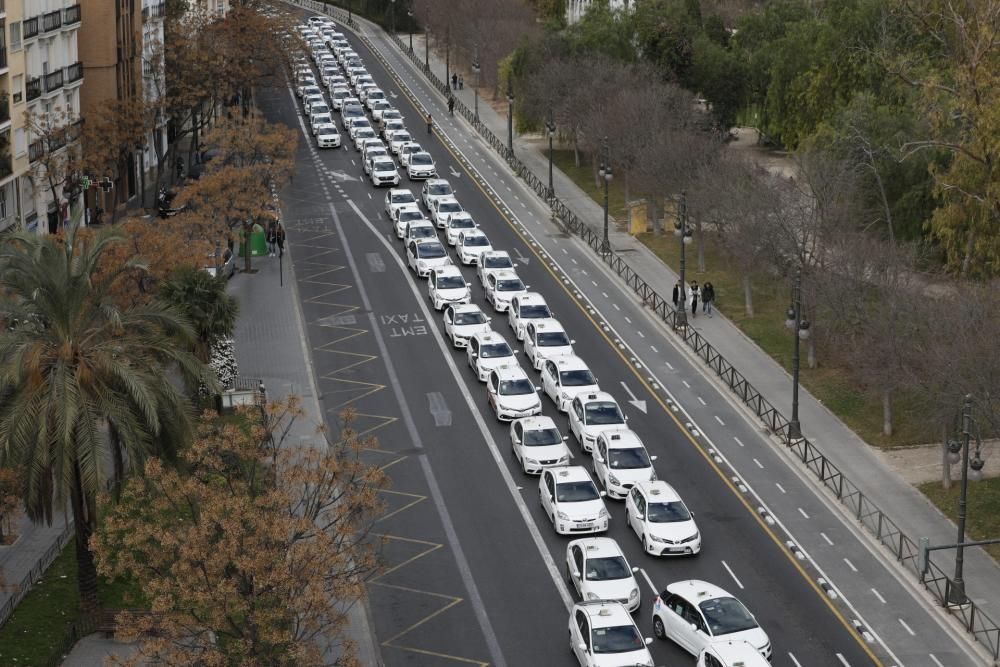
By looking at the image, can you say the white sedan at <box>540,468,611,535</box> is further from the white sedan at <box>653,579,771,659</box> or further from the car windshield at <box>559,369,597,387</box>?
the car windshield at <box>559,369,597,387</box>

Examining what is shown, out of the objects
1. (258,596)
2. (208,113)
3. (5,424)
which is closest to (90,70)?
(208,113)

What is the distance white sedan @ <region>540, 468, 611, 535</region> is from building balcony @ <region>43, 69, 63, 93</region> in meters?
40.3

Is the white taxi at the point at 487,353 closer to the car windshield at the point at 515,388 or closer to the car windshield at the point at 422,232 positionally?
the car windshield at the point at 515,388

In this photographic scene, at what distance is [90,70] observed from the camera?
83.7m

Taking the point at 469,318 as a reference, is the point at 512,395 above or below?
below

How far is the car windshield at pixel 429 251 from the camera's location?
238 feet

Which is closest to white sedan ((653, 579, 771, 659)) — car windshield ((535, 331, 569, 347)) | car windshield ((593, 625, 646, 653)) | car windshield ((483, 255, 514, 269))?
car windshield ((593, 625, 646, 653))

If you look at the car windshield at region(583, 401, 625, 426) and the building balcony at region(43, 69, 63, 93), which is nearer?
the car windshield at region(583, 401, 625, 426)

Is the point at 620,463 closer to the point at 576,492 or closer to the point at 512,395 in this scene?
the point at 576,492

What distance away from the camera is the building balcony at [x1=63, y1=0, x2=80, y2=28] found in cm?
7919

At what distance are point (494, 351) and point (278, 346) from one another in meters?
9.56

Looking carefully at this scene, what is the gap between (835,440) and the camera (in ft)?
176

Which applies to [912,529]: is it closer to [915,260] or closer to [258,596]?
[915,260]

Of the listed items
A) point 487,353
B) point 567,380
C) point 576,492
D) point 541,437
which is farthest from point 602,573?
point 487,353
